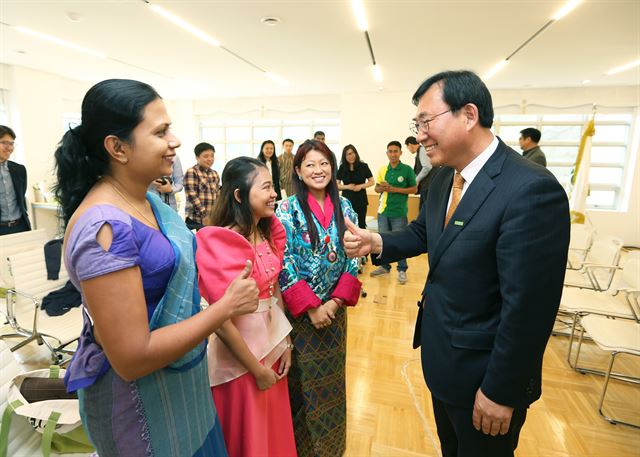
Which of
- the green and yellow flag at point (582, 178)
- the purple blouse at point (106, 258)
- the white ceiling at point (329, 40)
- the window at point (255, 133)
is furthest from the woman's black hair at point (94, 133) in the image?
the window at point (255, 133)

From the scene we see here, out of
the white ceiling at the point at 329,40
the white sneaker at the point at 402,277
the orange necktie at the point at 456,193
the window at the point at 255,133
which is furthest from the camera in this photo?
the window at the point at 255,133

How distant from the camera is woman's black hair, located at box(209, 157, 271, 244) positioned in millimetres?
1385

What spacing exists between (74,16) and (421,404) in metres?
5.39

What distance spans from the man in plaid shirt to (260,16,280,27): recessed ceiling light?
1.58 metres

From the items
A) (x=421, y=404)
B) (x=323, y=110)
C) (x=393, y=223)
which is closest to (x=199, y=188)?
(x=393, y=223)

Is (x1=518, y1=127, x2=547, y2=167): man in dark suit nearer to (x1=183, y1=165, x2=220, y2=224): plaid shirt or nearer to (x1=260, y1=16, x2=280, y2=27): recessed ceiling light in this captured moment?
(x1=260, y1=16, x2=280, y2=27): recessed ceiling light

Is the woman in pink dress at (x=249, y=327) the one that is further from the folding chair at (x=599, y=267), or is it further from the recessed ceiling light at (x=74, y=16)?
the recessed ceiling light at (x=74, y=16)

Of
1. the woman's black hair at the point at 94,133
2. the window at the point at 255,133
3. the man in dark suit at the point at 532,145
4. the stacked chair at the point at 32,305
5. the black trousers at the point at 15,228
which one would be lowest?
the stacked chair at the point at 32,305

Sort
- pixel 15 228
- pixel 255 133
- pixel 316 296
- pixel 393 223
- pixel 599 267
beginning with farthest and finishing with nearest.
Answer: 1. pixel 255 133
2. pixel 393 223
3. pixel 15 228
4. pixel 599 267
5. pixel 316 296

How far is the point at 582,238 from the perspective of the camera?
4.07 m

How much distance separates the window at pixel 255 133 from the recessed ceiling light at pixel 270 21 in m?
4.85

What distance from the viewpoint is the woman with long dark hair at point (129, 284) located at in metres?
→ 0.71

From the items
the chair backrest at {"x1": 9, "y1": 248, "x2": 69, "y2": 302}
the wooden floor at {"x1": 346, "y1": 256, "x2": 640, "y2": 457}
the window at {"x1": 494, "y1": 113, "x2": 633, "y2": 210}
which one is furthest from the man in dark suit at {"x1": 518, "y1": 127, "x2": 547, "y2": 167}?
the chair backrest at {"x1": 9, "y1": 248, "x2": 69, "y2": 302}

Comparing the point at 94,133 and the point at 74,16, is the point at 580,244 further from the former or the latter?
the point at 74,16
